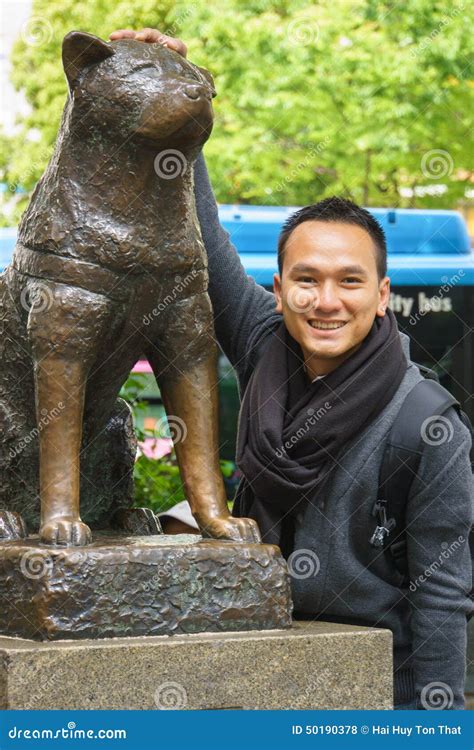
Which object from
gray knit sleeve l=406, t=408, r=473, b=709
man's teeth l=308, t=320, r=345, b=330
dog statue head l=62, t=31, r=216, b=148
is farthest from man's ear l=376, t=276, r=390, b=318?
dog statue head l=62, t=31, r=216, b=148

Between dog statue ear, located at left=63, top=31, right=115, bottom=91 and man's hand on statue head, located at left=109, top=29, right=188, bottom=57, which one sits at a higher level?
man's hand on statue head, located at left=109, top=29, right=188, bottom=57

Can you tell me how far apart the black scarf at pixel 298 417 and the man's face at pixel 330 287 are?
0.30 ft

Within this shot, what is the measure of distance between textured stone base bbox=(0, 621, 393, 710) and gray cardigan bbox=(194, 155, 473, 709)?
17 cm

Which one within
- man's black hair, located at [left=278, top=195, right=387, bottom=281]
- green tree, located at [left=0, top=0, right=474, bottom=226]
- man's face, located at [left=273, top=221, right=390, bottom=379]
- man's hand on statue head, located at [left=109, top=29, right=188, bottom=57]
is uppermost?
green tree, located at [left=0, top=0, right=474, bottom=226]

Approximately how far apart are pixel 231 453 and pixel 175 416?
706 centimetres

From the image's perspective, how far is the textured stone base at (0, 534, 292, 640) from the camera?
308 centimetres

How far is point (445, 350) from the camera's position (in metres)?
10.9

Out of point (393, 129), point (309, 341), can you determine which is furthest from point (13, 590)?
point (393, 129)

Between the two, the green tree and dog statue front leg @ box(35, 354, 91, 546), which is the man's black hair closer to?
dog statue front leg @ box(35, 354, 91, 546)

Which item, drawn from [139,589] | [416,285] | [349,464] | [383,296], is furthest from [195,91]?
[416,285]

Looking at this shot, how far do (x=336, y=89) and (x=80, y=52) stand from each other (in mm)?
12710

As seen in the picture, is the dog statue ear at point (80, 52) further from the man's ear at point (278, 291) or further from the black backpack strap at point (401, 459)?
the black backpack strap at point (401, 459)

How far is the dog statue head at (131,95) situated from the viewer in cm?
317

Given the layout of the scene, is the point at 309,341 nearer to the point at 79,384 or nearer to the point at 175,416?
the point at 175,416
